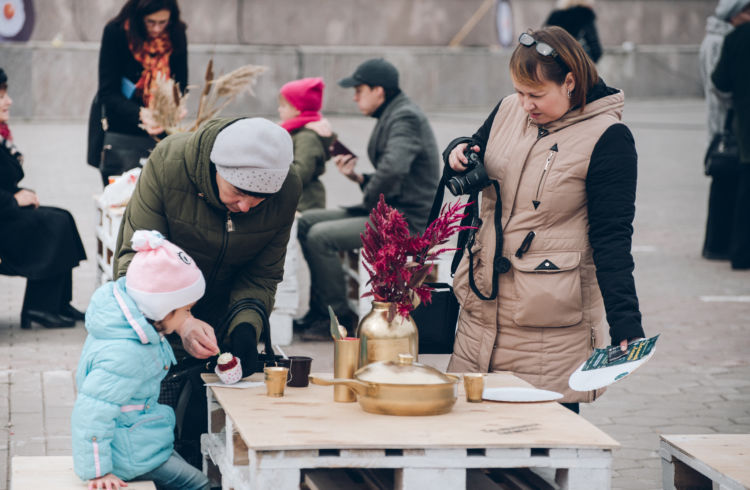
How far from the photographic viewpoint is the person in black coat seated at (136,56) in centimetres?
689

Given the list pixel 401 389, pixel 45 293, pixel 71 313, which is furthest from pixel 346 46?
pixel 401 389

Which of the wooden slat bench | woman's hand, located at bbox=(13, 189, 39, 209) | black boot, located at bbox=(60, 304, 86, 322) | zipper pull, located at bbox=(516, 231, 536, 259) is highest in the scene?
zipper pull, located at bbox=(516, 231, 536, 259)

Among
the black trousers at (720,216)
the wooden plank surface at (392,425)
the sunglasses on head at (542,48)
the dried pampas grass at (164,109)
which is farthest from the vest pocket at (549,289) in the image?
the black trousers at (720,216)

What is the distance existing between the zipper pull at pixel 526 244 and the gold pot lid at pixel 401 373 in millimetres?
627

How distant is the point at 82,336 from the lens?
22.3 ft

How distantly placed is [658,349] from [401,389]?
3.98 meters

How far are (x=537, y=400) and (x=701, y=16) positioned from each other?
2052 cm

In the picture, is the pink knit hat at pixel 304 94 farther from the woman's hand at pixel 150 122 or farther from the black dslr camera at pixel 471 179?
the black dslr camera at pixel 471 179

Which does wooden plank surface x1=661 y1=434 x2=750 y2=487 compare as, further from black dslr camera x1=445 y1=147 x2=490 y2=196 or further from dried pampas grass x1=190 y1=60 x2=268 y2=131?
dried pampas grass x1=190 y1=60 x2=268 y2=131

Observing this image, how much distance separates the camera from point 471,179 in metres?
3.74

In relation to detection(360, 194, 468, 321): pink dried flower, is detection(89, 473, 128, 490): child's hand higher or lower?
lower

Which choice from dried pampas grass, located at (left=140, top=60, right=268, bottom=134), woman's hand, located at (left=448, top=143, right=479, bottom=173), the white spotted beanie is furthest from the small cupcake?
dried pampas grass, located at (left=140, top=60, right=268, bottom=134)

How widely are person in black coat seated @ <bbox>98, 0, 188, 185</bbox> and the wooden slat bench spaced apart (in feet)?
11.6

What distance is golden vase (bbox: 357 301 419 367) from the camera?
343 centimetres
